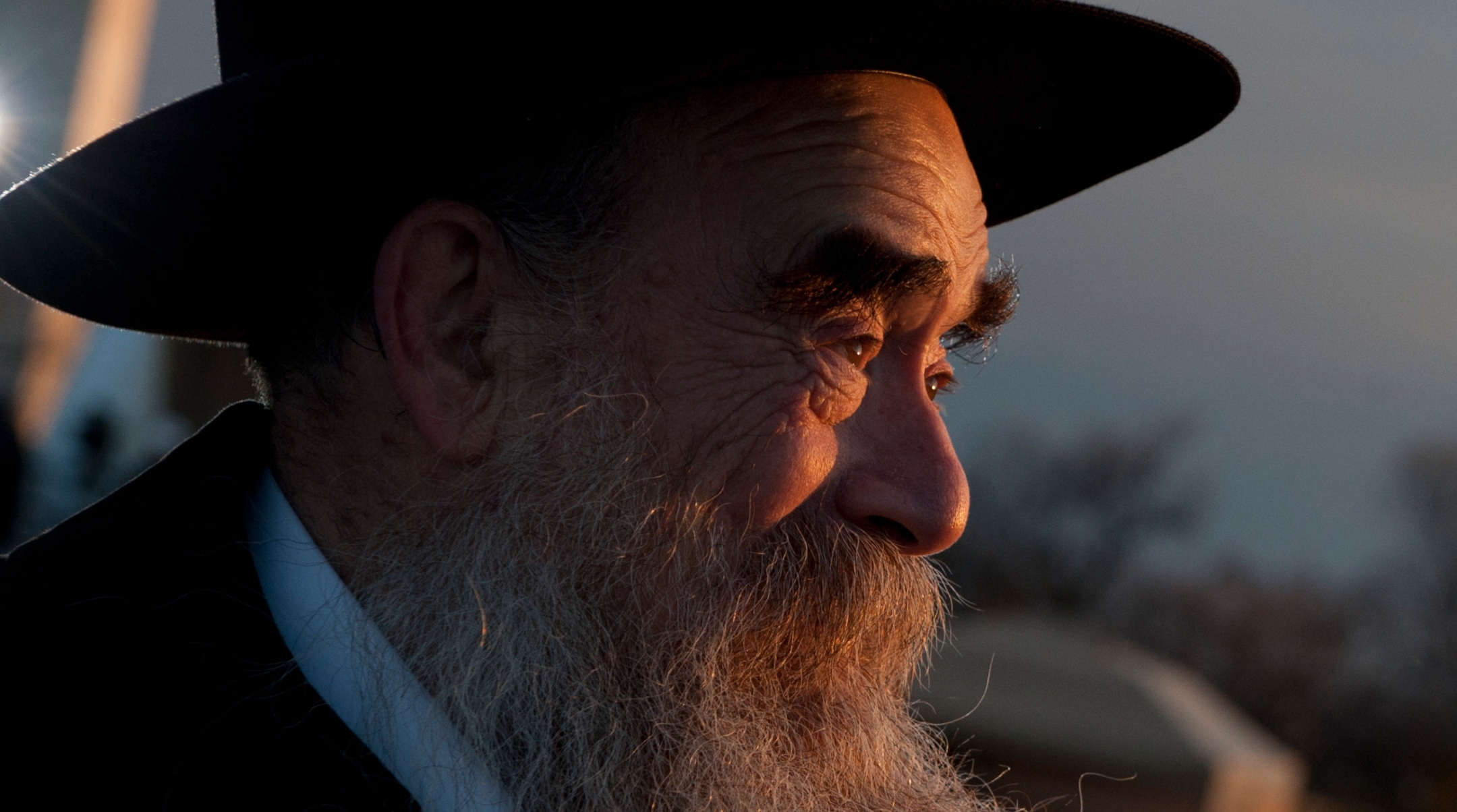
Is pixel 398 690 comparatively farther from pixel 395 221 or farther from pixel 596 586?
pixel 395 221

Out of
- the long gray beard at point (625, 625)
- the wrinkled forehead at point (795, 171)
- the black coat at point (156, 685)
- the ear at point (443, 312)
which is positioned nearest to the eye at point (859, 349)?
the wrinkled forehead at point (795, 171)

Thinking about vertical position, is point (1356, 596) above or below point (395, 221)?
below

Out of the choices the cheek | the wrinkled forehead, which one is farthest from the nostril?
the wrinkled forehead

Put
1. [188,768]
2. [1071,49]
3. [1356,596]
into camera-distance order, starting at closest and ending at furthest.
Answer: [188,768]
[1071,49]
[1356,596]

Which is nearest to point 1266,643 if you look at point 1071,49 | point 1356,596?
point 1356,596

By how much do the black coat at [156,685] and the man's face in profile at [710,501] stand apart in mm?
196

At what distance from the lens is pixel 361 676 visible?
78.6 inches

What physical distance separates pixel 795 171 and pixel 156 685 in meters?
1.22

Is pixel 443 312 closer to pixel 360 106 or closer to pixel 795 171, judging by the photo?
pixel 360 106

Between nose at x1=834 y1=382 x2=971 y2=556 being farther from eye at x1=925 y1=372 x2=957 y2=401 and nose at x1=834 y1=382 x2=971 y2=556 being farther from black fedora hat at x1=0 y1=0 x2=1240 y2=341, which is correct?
black fedora hat at x1=0 y1=0 x2=1240 y2=341

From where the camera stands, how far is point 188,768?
69.6 inches

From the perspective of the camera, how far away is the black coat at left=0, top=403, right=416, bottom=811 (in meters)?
1.75

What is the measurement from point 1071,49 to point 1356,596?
41400 mm

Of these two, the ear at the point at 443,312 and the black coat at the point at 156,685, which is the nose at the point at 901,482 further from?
the black coat at the point at 156,685
